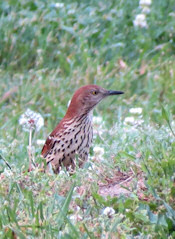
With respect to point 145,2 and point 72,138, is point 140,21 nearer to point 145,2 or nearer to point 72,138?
point 145,2

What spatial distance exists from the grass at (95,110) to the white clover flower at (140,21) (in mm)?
67

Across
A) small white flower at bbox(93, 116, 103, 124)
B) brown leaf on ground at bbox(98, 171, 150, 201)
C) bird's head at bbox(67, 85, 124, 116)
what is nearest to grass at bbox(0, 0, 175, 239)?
brown leaf on ground at bbox(98, 171, 150, 201)

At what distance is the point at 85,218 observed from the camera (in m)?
3.95

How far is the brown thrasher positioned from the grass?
15 cm

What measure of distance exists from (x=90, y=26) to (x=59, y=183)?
5496 millimetres

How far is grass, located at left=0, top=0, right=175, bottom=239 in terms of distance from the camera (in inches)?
157

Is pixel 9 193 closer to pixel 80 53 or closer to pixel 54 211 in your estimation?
pixel 54 211

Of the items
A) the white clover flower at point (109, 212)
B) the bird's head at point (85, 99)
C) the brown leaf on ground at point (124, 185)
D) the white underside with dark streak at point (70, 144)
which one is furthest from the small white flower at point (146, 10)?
the white clover flower at point (109, 212)

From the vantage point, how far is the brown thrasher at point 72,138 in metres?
5.79

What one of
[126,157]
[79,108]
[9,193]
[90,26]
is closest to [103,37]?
[90,26]

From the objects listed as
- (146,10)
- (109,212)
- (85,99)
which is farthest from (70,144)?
(146,10)

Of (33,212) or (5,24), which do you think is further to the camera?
(5,24)

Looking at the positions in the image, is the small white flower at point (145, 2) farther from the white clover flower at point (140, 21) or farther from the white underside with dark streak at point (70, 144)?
the white underside with dark streak at point (70, 144)

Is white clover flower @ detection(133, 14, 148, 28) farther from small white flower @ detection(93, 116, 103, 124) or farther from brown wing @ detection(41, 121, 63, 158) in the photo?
brown wing @ detection(41, 121, 63, 158)
